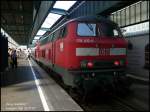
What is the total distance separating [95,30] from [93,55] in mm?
971

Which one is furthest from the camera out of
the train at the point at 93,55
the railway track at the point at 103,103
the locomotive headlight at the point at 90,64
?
the locomotive headlight at the point at 90,64

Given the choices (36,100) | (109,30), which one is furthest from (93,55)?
(36,100)

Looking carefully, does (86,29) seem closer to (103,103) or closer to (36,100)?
(103,103)

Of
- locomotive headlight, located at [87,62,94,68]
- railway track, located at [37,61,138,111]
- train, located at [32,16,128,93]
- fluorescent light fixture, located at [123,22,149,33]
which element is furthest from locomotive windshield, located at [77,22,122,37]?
fluorescent light fixture, located at [123,22,149,33]

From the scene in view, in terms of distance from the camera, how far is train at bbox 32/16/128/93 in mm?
9945

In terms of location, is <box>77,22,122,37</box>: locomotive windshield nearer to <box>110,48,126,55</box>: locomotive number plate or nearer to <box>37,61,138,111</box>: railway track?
<box>110,48,126,55</box>: locomotive number plate

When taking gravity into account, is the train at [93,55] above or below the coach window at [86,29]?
below

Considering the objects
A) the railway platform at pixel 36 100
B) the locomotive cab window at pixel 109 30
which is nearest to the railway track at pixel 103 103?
the railway platform at pixel 36 100

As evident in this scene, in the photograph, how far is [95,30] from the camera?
10.6m

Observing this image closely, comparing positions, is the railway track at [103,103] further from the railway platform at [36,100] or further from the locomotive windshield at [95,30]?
the locomotive windshield at [95,30]

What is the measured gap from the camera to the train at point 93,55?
995 centimetres

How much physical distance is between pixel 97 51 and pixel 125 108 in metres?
2.04

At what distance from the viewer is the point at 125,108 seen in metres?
9.32

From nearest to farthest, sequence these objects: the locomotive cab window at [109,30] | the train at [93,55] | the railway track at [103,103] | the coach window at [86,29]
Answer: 1. the railway track at [103,103]
2. the train at [93,55]
3. the coach window at [86,29]
4. the locomotive cab window at [109,30]
